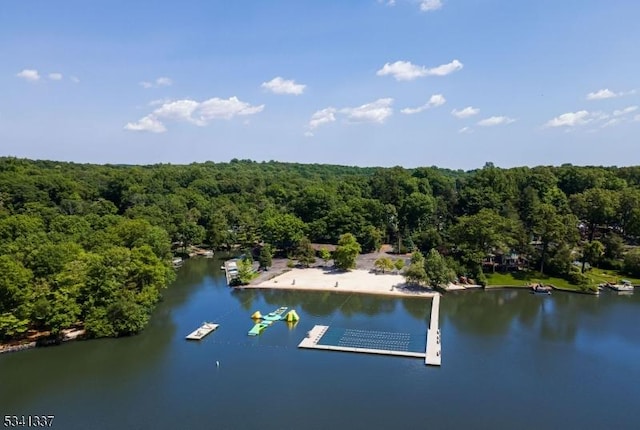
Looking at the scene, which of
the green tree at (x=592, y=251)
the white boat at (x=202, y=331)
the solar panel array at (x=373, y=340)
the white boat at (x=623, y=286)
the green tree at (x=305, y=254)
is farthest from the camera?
the green tree at (x=305, y=254)

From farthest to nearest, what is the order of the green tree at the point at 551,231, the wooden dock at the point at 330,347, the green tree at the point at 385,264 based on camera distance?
the green tree at the point at 385,264 → the green tree at the point at 551,231 → the wooden dock at the point at 330,347

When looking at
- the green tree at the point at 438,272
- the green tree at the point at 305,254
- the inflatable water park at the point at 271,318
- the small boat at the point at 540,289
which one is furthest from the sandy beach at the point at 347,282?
the small boat at the point at 540,289

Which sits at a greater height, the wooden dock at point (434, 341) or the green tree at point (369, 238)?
the green tree at point (369, 238)

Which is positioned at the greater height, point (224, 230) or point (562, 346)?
point (224, 230)

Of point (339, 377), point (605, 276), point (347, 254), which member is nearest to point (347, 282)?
point (347, 254)

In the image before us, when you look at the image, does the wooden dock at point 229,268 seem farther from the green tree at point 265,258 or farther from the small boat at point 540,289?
the small boat at point 540,289

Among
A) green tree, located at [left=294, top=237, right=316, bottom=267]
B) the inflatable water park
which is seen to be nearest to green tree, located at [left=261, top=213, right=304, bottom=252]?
green tree, located at [left=294, top=237, right=316, bottom=267]

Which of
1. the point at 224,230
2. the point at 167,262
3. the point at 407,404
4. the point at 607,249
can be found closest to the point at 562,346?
the point at 407,404

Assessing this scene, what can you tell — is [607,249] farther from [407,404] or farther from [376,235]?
[407,404]
